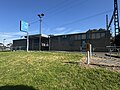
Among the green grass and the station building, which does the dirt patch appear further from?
the station building

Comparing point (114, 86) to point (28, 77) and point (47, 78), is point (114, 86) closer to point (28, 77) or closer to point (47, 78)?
point (47, 78)

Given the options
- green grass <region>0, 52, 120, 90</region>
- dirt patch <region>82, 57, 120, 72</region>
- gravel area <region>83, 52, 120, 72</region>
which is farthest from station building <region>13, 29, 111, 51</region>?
green grass <region>0, 52, 120, 90</region>

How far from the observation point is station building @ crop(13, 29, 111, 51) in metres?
43.2

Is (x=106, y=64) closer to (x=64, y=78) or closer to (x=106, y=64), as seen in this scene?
(x=106, y=64)

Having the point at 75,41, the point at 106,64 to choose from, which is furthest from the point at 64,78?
the point at 75,41

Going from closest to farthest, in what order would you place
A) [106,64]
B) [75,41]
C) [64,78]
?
[64,78] → [106,64] → [75,41]

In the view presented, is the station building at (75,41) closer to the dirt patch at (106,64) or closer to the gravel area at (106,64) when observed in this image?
the gravel area at (106,64)

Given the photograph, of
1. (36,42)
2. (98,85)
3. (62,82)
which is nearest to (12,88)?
(62,82)

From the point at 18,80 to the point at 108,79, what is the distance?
11.7 ft

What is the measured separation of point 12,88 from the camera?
19.6ft

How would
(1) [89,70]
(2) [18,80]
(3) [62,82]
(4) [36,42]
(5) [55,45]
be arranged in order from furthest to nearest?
(4) [36,42] → (5) [55,45] → (1) [89,70] → (2) [18,80] → (3) [62,82]

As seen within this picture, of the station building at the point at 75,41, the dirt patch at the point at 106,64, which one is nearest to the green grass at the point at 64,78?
the dirt patch at the point at 106,64

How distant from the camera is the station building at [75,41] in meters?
43.2

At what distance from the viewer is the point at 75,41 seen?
4894 cm
